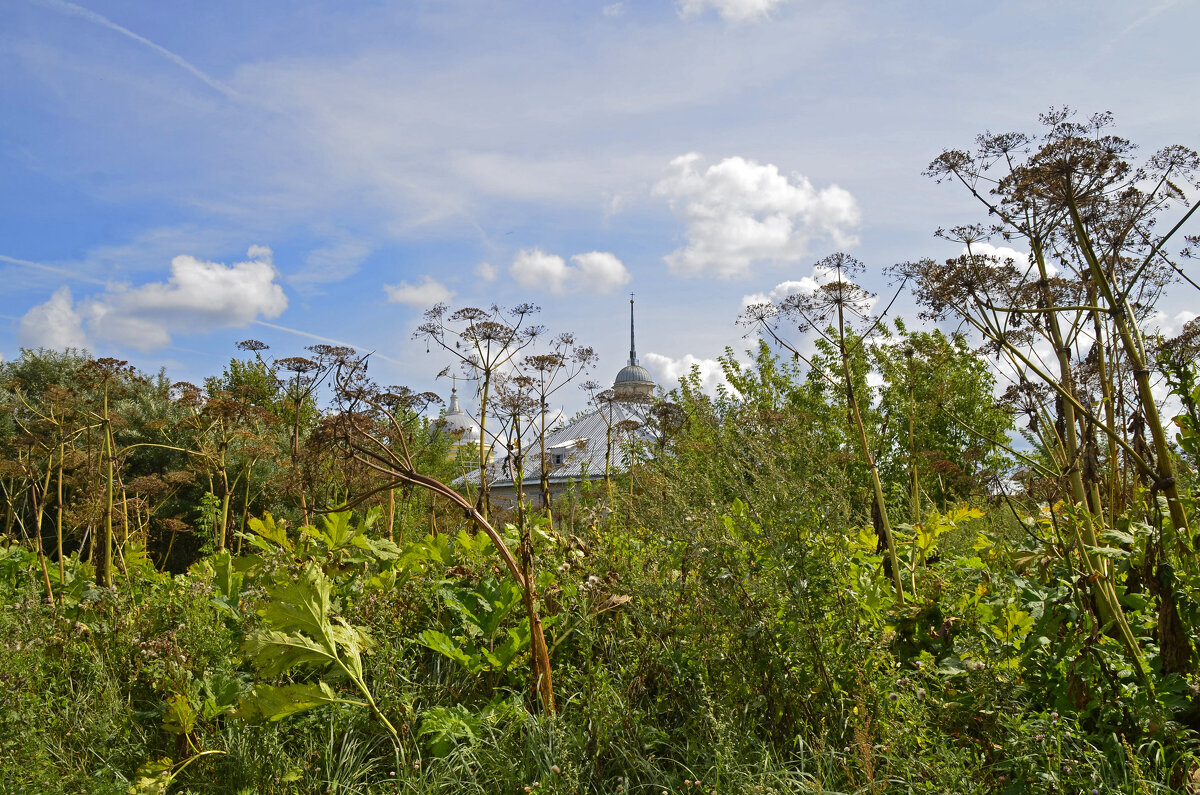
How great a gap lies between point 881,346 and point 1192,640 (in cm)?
877

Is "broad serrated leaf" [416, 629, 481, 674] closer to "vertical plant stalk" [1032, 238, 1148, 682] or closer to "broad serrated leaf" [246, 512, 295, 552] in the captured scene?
"broad serrated leaf" [246, 512, 295, 552]

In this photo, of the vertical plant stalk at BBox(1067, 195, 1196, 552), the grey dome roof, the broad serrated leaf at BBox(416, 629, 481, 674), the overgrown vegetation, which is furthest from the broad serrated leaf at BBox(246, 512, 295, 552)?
the grey dome roof

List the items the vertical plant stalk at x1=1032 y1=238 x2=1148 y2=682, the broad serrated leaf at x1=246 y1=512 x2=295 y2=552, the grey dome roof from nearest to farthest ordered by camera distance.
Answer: the vertical plant stalk at x1=1032 y1=238 x2=1148 y2=682
the broad serrated leaf at x1=246 y1=512 x2=295 y2=552
the grey dome roof

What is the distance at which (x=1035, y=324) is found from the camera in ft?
9.06

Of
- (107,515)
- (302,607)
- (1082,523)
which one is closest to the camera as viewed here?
(1082,523)

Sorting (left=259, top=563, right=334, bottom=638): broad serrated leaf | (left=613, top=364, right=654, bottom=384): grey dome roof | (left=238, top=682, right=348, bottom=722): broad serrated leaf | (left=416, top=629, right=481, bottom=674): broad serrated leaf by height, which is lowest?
(left=238, top=682, right=348, bottom=722): broad serrated leaf

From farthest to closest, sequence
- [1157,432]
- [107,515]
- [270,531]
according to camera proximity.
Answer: [107,515] → [270,531] → [1157,432]

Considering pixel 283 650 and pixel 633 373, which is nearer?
pixel 283 650

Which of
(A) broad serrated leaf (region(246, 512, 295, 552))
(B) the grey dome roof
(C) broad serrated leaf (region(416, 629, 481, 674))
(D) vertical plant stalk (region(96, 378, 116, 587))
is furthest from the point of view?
(B) the grey dome roof

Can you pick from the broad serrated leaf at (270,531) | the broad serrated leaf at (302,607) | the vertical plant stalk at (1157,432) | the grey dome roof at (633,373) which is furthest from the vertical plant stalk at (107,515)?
the grey dome roof at (633,373)

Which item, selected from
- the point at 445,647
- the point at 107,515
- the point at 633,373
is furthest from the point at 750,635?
the point at 633,373

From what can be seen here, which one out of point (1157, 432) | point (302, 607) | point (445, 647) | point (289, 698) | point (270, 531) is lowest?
point (289, 698)

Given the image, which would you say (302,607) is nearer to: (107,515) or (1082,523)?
(107,515)

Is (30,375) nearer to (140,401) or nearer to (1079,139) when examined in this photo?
(140,401)
